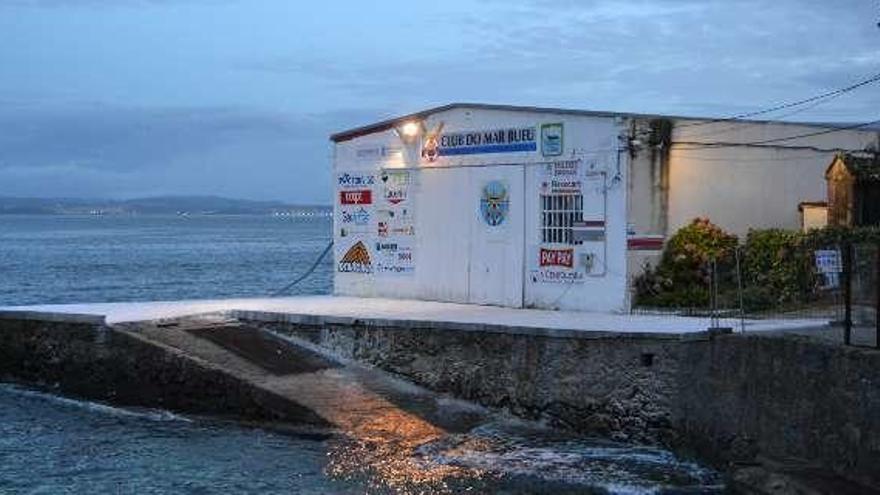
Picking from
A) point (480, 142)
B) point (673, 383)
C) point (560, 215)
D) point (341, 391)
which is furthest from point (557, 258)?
point (673, 383)

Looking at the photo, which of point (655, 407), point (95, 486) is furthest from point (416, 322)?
point (95, 486)

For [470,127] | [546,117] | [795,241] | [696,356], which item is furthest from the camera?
[470,127]

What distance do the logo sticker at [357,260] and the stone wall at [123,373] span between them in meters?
5.82

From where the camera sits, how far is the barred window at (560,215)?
20.4 m

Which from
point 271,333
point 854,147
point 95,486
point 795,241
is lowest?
point 95,486

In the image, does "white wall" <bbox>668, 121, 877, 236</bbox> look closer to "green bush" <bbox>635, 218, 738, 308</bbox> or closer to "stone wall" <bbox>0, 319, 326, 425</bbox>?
"green bush" <bbox>635, 218, 738, 308</bbox>

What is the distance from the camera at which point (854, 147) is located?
23516 millimetres

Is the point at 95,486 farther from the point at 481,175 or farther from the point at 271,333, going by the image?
the point at 481,175

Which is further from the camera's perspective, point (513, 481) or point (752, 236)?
point (752, 236)

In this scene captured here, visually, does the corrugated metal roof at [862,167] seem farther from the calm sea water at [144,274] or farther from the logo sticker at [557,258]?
the calm sea water at [144,274]

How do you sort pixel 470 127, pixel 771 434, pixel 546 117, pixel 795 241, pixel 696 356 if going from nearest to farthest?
pixel 771 434 → pixel 696 356 → pixel 795 241 → pixel 546 117 → pixel 470 127

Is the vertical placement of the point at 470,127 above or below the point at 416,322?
above

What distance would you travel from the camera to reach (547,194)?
20.9 m

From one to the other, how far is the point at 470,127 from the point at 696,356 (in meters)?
8.29
